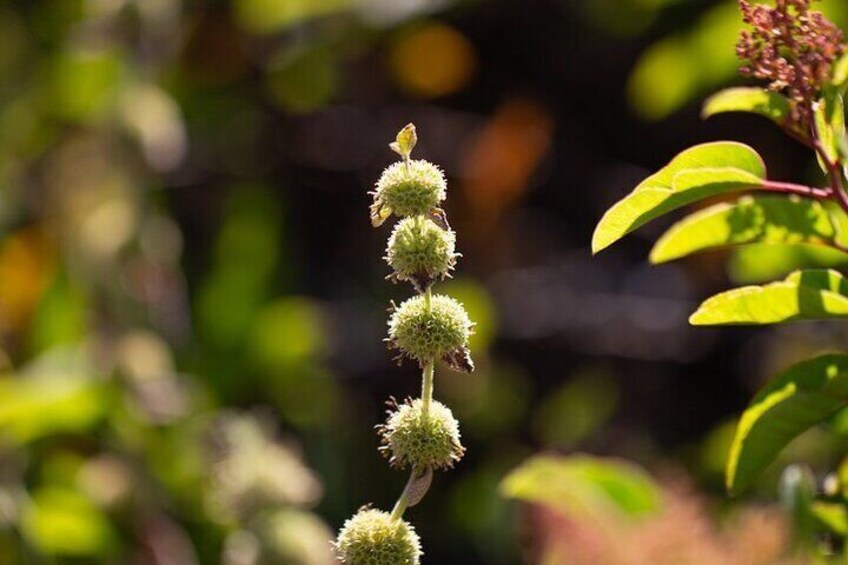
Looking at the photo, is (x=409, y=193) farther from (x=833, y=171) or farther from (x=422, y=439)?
(x=833, y=171)

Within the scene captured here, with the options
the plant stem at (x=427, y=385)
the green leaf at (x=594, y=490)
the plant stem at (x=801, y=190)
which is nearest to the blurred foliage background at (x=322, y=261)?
the green leaf at (x=594, y=490)

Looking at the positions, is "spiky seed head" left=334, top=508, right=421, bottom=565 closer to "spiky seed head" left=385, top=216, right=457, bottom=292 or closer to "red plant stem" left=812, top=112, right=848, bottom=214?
"spiky seed head" left=385, top=216, right=457, bottom=292

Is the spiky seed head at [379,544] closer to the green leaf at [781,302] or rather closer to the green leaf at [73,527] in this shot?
the green leaf at [781,302]

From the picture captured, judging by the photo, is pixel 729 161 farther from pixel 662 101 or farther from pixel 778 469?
pixel 662 101

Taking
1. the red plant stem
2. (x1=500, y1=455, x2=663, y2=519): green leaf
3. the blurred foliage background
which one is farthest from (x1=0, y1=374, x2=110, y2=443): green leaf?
the red plant stem

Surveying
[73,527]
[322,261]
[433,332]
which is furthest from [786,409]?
[322,261]

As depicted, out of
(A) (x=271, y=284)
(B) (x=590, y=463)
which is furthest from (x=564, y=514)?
(A) (x=271, y=284)
